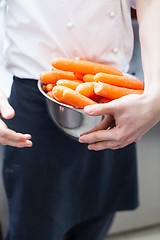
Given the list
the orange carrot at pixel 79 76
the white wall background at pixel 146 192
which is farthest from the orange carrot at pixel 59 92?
the white wall background at pixel 146 192

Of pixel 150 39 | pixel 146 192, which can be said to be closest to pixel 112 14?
pixel 150 39

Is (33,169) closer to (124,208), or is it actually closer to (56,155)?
(56,155)

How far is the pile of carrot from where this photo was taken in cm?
55

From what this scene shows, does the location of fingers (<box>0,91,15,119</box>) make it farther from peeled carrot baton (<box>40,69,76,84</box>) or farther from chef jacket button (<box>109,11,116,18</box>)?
chef jacket button (<box>109,11,116,18</box>)

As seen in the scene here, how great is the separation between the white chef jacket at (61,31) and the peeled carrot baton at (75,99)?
7.2 inches

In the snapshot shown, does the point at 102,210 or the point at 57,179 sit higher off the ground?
the point at 57,179

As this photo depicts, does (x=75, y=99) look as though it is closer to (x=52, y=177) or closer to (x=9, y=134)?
(x=9, y=134)

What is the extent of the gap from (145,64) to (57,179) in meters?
0.44

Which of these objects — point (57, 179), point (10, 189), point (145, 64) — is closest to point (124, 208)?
point (57, 179)

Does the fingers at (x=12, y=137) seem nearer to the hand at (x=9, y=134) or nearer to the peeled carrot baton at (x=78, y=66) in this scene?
the hand at (x=9, y=134)

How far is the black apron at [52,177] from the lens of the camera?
2.41 feet

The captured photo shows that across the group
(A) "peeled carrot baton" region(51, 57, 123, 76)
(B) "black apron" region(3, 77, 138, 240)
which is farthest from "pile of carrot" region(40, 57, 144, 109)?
(B) "black apron" region(3, 77, 138, 240)

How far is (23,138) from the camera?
553 mm

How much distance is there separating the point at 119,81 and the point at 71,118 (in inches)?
5.9
